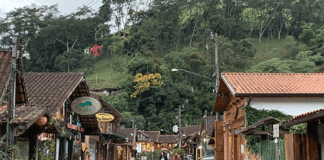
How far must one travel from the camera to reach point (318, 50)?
87375 millimetres

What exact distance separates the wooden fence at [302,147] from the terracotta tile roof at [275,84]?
740 cm

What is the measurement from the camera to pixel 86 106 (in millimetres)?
18594

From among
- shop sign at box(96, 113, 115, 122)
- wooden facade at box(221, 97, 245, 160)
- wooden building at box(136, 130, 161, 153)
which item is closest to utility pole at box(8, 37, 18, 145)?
wooden facade at box(221, 97, 245, 160)

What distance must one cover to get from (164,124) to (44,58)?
46.8m

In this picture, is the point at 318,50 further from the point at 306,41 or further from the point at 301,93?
the point at 301,93

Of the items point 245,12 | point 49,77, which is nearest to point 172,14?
point 245,12

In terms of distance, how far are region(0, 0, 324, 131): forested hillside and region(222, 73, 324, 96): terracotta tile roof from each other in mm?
46923

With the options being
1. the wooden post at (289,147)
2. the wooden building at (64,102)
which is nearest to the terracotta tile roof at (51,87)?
the wooden building at (64,102)

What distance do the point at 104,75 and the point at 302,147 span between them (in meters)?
94.0

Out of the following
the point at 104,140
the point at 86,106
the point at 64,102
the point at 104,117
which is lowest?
the point at 104,140

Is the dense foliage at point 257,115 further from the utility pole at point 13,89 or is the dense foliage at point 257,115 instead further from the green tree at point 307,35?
the green tree at point 307,35

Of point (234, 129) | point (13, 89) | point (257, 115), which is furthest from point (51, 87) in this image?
point (234, 129)

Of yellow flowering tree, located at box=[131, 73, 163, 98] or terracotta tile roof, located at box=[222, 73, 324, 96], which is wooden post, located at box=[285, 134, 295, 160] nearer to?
terracotta tile roof, located at box=[222, 73, 324, 96]

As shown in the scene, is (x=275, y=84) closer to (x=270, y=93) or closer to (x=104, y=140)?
(x=270, y=93)
